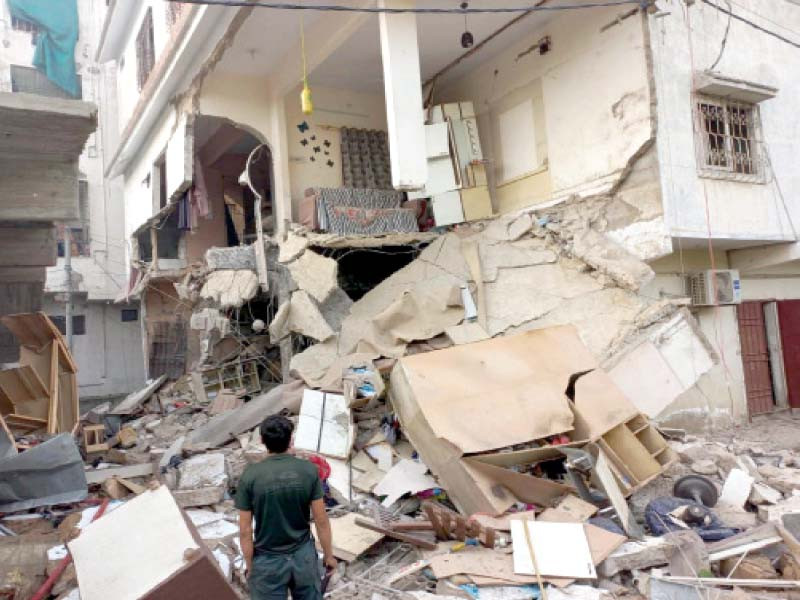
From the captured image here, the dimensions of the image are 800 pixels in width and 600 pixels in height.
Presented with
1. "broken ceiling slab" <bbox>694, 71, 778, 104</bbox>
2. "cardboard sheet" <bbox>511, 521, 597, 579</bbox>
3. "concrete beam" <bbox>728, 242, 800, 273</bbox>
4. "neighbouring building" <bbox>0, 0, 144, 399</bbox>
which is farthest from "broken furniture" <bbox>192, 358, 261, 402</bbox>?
"neighbouring building" <bbox>0, 0, 144, 399</bbox>

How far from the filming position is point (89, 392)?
63.9 feet

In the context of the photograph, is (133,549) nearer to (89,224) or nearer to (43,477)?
(43,477)

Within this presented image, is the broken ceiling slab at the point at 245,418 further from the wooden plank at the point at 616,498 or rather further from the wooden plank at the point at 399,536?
the wooden plank at the point at 616,498

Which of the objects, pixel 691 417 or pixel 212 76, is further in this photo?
pixel 212 76

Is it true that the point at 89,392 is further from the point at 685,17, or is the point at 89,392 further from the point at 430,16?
the point at 685,17

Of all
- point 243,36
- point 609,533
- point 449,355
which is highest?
point 243,36

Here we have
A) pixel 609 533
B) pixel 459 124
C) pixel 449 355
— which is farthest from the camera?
pixel 459 124

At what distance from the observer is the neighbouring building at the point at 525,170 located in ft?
26.9

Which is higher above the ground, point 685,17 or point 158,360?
point 685,17

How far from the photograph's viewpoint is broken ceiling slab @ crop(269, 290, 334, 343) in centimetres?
899

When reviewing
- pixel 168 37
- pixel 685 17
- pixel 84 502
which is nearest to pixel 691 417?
pixel 685 17

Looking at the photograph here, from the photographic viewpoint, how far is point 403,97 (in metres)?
8.15

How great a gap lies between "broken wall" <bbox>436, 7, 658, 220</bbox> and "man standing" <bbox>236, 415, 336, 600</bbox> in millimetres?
6763

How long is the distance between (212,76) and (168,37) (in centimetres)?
146
